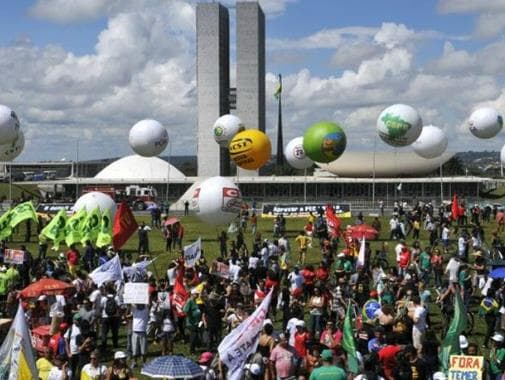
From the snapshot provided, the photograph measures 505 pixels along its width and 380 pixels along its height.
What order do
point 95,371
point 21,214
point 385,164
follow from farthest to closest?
point 385,164 < point 21,214 < point 95,371

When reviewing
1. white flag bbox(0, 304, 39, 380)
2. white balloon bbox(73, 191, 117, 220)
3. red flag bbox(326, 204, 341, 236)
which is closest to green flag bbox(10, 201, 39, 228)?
white balloon bbox(73, 191, 117, 220)

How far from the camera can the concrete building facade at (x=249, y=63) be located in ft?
319

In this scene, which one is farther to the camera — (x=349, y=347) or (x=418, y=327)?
(x=418, y=327)

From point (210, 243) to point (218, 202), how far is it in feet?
14.4

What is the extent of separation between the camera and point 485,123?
109 ft

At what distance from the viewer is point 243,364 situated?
10.4 meters

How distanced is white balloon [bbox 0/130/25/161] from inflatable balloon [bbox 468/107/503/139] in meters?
17.4

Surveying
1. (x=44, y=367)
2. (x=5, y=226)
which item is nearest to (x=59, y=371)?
(x=44, y=367)

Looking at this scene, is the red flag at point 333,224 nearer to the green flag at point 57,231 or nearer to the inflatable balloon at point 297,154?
the green flag at point 57,231

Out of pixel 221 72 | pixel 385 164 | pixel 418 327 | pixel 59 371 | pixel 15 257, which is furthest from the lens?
pixel 221 72

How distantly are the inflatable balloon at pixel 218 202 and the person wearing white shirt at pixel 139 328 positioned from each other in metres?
14.8

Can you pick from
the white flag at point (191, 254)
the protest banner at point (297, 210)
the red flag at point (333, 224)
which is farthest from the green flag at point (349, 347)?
the protest banner at point (297, 210)

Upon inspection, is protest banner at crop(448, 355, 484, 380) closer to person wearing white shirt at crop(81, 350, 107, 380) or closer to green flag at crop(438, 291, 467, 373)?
green flag at crop(438, 291, 467, 373)

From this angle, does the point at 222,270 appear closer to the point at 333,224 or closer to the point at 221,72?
the point at 333,224
